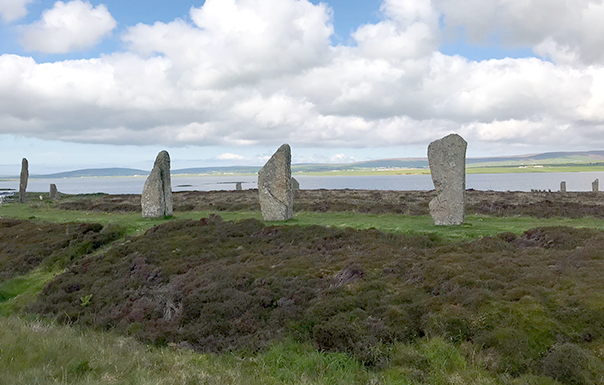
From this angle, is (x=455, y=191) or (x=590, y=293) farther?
(x=455, y=191)

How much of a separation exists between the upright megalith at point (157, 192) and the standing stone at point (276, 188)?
661 centimetres

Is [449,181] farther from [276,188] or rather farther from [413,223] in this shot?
[276,188]

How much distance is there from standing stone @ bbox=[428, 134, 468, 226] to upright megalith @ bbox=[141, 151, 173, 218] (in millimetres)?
15029

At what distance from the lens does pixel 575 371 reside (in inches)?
273

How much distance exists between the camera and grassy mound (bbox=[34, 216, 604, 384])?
321 inches

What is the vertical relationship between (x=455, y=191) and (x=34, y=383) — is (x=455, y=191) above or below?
above

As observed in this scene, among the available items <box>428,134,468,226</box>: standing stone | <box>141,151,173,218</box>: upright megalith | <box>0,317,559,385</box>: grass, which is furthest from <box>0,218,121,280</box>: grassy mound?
<box>428,134,468,226</box>: standing stone

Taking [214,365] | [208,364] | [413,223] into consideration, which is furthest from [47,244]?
[413,223]

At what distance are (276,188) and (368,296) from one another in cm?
1314

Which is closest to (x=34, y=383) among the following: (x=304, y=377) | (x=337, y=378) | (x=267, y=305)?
(x=304, y=377)

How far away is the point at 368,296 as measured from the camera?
412 inches

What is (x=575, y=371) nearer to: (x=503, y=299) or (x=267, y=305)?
(x=503, y=299)

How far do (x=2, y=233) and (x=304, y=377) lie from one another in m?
23.7

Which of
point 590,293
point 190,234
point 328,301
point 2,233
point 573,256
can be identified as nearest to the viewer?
point 590,293
